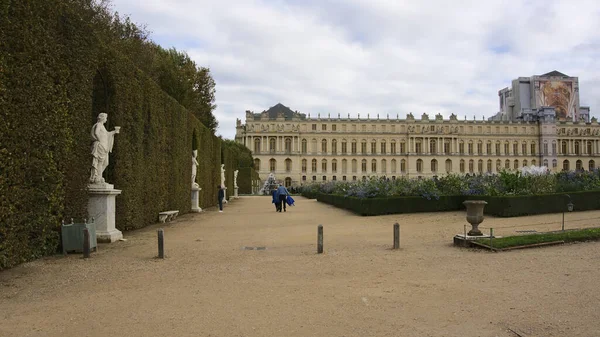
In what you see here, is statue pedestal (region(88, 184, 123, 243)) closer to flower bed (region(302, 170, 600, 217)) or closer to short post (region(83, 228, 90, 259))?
short post (region(83, 228, 90, 259))

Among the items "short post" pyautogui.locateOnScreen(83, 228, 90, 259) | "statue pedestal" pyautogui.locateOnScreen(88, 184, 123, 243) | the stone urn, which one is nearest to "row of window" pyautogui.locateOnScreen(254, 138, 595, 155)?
"statue pedestal" pyautogui.locateOnScreen(88, 184, 123, 243)

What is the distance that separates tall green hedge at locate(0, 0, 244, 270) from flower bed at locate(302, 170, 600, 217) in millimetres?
8120

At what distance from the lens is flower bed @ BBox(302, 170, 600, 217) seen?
14087 mm

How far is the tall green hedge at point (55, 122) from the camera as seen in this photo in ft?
21.3

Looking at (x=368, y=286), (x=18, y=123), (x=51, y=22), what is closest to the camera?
(x=368, y=286)

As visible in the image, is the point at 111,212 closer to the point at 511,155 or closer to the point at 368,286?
the point at 368,286

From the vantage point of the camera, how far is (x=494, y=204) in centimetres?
1406

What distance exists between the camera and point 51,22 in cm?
763

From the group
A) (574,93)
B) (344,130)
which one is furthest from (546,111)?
(344,130)

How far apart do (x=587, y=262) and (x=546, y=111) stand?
90210 mm

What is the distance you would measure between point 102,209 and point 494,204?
10.8 meters

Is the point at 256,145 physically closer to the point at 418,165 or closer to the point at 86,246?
the point at 418,165

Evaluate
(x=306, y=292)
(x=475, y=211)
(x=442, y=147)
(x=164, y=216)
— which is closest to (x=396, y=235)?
(x=475, y=211)

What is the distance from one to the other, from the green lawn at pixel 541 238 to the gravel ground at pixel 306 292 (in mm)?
275
